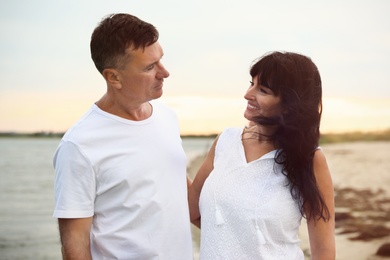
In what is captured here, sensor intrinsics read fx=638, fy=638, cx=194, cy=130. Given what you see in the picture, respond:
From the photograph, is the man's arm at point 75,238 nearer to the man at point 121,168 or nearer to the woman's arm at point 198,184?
the man at point 121,168

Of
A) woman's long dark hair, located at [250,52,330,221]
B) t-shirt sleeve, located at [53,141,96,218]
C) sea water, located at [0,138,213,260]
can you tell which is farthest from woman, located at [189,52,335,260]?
sea water, located at [0,138,213,260]

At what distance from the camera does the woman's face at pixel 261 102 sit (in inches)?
106

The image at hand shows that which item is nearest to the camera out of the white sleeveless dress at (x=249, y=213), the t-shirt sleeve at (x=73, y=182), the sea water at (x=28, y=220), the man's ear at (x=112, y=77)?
the white sleeveless dress at (x=249, y=213)

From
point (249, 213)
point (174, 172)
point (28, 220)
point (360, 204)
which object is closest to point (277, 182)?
point (249, 213)

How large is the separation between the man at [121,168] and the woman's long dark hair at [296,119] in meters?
0.54

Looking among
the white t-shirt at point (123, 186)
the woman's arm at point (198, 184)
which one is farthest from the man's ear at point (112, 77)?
the woman's arm at point (198, 184)

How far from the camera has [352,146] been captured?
34062mm

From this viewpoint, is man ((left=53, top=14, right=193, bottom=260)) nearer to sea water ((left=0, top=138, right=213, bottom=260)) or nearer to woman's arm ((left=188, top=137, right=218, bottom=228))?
woman's arm ((left=188, top=137, right=218, bottom=228))

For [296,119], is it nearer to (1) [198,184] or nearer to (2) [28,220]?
(1) [198,184]

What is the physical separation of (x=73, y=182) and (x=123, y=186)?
232 millimetres

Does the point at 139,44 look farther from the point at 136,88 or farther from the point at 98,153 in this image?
the point at 98,153

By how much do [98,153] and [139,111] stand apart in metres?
0.34

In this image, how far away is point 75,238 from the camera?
2.80 metres

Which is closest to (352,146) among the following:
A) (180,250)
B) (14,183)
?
(14,183)
